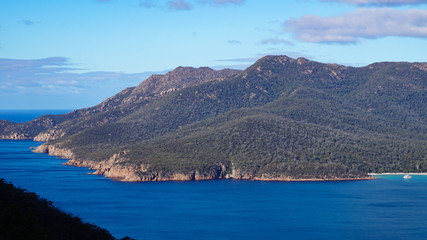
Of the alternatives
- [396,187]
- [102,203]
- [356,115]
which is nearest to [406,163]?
[396,187]

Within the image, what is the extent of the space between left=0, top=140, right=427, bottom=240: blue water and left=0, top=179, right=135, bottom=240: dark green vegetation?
29.7m

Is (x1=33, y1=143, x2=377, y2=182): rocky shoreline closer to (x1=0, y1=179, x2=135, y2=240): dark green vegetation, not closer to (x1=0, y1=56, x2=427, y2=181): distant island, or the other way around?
(x1=0, y1=56, x2=427, y2=181): distant island

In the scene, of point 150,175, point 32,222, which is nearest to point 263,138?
point 150,175

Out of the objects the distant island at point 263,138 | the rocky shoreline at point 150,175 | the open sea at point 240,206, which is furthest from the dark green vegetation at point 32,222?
the distant island at point 263,138

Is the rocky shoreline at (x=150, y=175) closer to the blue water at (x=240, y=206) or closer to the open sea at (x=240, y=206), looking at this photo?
the open sea at (x=240, y=206)

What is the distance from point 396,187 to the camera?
112312 mm

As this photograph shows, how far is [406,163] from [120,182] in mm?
56738

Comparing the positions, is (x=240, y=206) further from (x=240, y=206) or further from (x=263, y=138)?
(x=263, y=138)

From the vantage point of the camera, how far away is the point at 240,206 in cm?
9550

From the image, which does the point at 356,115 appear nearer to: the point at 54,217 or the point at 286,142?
the point at 286,142

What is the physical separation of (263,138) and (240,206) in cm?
4628

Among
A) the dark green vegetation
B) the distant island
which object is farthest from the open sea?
the dark green vegetation

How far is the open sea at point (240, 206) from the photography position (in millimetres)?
77875

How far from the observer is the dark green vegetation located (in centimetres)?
3341
